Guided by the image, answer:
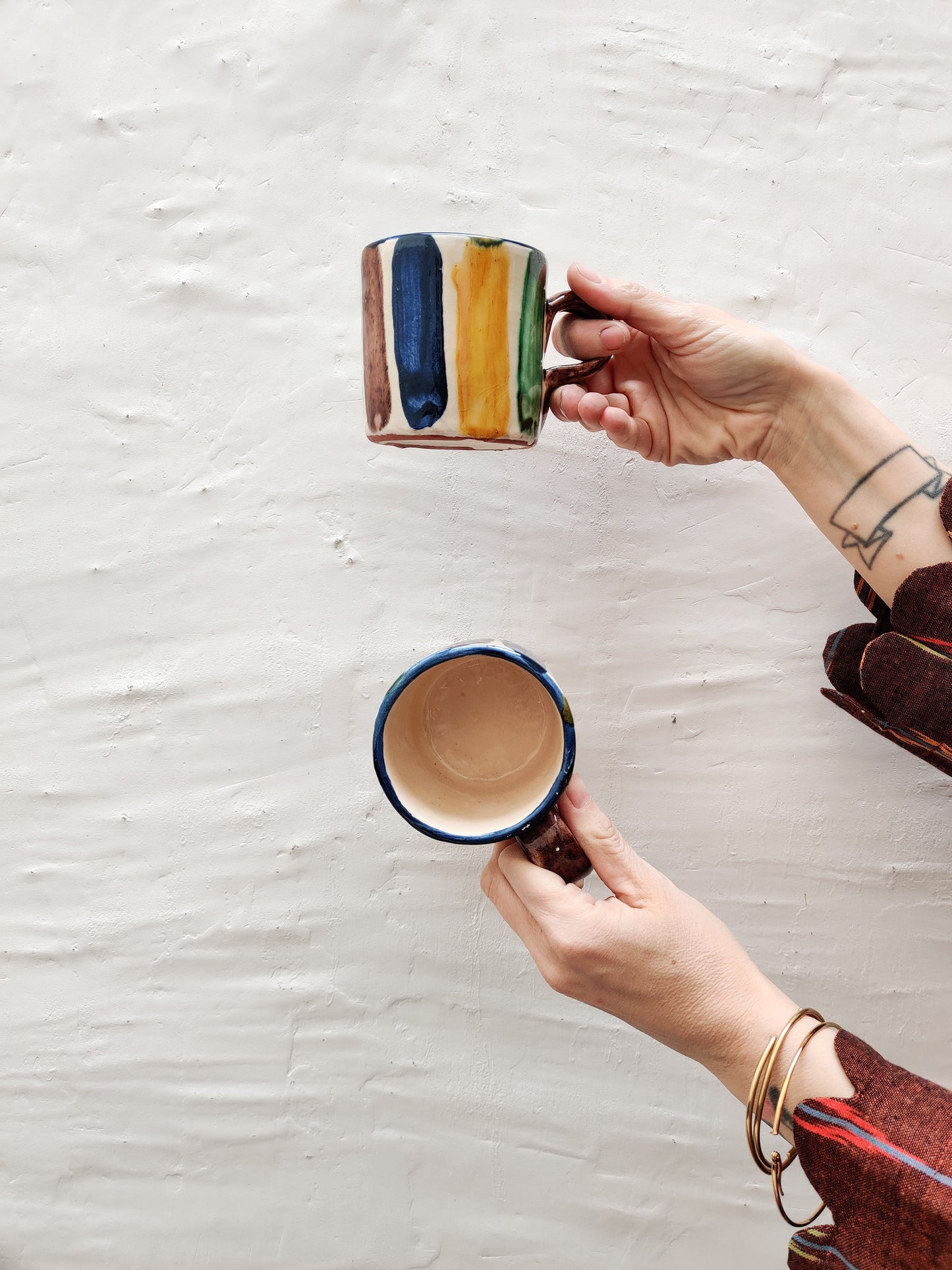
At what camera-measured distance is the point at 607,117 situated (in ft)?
2.66

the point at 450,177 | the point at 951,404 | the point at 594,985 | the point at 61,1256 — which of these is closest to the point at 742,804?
the point at 594,985

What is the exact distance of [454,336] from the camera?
0.61 metres

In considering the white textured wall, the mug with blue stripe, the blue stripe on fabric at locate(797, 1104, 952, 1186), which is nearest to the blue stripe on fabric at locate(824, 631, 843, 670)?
the white textured wall

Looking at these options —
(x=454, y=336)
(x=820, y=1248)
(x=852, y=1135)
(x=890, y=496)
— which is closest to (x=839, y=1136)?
(x=852, y=1135)

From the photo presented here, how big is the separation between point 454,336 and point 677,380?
25 centimetres

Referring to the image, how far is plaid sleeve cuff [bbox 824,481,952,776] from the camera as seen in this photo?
0.69m

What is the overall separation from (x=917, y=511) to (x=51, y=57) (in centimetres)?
92

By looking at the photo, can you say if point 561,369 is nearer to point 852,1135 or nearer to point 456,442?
point 456,442

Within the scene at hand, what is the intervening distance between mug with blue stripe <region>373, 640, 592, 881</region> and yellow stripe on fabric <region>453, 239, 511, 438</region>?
172 millimetres

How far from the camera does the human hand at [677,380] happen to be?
70 centimetres

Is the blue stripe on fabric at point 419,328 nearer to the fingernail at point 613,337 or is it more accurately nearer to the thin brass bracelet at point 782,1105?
the fingernail at point 613,337

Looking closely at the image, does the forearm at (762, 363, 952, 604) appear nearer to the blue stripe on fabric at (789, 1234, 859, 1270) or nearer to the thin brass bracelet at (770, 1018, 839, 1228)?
the thin brass bracelet at (770, 1018, 839, 1228)

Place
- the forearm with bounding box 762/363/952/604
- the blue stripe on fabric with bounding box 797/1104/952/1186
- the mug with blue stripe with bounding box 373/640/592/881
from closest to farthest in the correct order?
the blue stripe on fabric with bounding box 797/1104/952/1186 < the mug with blue stripe with bounding box 373/640/592/881 < the forearm with bounding box 762/363/952/604

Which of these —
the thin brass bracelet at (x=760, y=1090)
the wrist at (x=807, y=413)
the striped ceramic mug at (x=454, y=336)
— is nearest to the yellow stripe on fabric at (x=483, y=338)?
the striped ceramic mug at (x=454, y=336)
